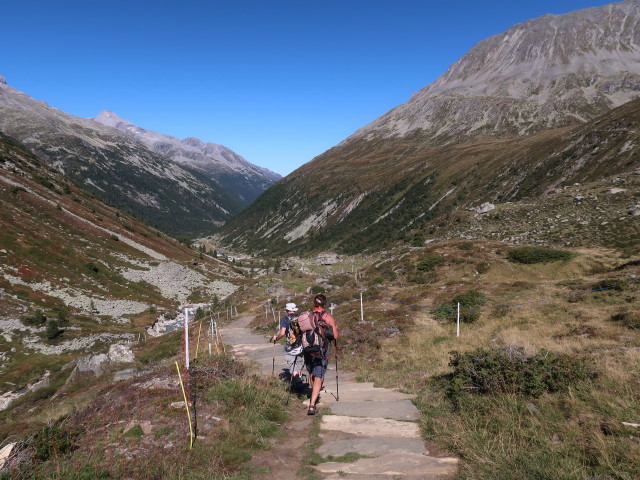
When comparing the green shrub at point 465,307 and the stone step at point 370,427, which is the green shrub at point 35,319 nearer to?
the green shrub at point 465,307

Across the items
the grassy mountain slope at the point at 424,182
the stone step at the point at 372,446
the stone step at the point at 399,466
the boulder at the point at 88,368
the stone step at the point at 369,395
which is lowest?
the boulder at the point at 88,368

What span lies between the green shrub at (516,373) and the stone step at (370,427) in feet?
5.00

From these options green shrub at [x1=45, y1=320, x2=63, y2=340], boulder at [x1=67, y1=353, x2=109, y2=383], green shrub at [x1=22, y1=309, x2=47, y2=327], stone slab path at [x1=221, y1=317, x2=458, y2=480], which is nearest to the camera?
stone slab path at [x1=221, y1=317, x2=458, y2=480]

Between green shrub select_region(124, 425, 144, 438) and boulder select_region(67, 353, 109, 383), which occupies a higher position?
green shrub select_region(124, 425, 144, 438)

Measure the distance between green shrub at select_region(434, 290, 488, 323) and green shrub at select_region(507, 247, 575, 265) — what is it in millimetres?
9795

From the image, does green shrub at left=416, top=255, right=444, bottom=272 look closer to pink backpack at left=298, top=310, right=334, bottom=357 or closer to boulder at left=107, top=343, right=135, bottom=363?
pink backpack at left=298, top=310, right=334, bottom=357

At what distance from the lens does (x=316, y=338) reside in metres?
9.38

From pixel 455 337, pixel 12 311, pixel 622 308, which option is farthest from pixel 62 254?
pixel 622 308

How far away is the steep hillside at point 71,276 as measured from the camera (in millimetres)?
39750

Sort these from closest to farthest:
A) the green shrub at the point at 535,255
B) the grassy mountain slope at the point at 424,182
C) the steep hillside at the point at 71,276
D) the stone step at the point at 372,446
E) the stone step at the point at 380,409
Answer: the stone step at the point at 372,446 → the stone step at the point at 380,409 → the green shrub at the point at 535,255 → the steep hillside at the point at 71,276 → the grassy mountain slope at the point at 424,182

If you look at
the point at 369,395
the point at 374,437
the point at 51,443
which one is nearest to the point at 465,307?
the point at 369,395

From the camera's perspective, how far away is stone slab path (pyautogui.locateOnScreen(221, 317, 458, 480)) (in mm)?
5841

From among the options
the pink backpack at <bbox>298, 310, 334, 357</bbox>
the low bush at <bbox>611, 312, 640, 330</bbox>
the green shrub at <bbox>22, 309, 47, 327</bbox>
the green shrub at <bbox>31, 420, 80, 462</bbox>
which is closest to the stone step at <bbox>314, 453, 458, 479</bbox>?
the pink backpack at <bbox>298, 310, 334, 357</bbox>

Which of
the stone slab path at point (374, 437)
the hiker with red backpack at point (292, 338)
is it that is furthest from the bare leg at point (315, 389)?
the hiker with red backpack at point (292, 338)
